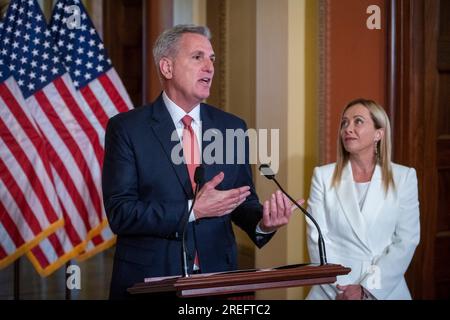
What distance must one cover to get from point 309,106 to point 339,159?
92cm

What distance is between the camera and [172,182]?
2064mm

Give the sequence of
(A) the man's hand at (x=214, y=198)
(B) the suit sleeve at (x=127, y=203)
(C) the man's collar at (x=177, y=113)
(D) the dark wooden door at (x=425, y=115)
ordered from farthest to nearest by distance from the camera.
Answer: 1. (D) the dark wooden door at (x=425, y=115)
2. (C) the man's collar at (x=177, y=113)
3. (B) the suit sleeve at (x=127, y=203)
4. (A) the man's hand at (x=214, y=198)

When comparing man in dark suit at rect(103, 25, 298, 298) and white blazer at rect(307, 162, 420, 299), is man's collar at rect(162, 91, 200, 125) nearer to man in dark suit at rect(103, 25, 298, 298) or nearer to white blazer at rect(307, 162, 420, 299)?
man in dark suit at rect(103, 25, 298, 298)

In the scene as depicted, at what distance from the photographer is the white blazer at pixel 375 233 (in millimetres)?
2824

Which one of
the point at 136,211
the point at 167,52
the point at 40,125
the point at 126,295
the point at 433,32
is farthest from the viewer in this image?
the point at 40,125

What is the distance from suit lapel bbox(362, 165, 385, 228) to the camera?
9.36 feet

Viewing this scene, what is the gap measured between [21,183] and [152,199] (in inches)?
75.4

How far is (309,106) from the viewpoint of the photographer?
12.5 feet

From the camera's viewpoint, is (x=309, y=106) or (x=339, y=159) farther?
(x=309, y=106)

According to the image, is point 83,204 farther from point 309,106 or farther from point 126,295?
point 126,295

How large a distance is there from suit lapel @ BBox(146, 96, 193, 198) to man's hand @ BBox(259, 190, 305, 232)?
0.98ft

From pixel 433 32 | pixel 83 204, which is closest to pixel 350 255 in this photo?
pixel 433 32

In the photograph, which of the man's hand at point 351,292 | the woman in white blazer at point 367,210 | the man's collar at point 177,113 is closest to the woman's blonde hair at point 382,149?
the woman in white blazer at point 367,210

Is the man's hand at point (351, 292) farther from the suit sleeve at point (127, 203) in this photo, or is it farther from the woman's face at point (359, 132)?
the suit sleeve at point (127, 203)
